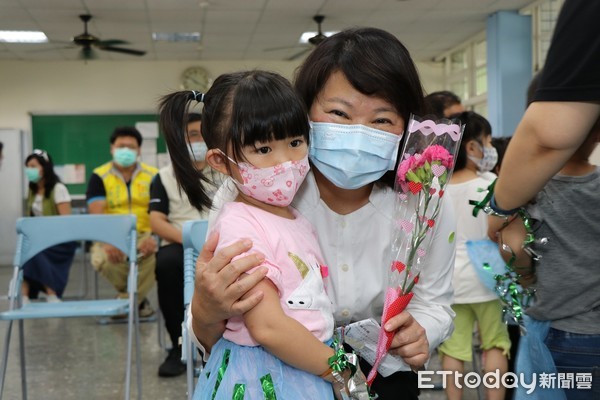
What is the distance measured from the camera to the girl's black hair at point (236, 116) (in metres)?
1.25

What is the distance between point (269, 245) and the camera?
1.25m

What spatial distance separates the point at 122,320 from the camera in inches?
203

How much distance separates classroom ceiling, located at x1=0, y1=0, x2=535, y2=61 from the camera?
25.1 ft

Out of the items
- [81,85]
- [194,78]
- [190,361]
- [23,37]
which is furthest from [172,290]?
[81,85]

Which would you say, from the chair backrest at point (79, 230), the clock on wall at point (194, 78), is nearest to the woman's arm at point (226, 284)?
the chair backrest at point (79, 230)

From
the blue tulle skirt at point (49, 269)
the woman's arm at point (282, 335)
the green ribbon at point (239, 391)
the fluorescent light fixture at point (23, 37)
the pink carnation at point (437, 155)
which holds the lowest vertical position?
the blue tulle skirt at point (49, 269)

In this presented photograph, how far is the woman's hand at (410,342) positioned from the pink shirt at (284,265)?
0.46 feet

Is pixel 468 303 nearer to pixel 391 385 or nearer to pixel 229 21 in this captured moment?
A: pixel 391 385

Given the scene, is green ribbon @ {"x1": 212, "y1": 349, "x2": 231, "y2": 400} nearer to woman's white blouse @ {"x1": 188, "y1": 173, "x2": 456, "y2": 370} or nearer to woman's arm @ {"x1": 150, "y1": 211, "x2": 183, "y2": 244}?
woman's white blouse @ {"x1": 188, "y1": 173, "x2": 456, "y2": 370}

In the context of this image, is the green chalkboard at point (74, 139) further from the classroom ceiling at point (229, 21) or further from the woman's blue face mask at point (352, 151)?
the woman's blue face mask at point (352, 151)

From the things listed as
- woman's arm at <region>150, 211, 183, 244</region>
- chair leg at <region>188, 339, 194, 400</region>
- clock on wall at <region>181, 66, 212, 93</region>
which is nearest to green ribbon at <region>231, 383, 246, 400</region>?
chair leg at <region>188, 339, 194, 400</region>

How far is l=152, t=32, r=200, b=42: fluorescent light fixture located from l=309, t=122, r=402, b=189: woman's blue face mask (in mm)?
8111

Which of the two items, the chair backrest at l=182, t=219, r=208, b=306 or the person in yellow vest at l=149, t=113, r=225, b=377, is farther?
the person in yellow vest at l=149, t=113, r=225, b=377

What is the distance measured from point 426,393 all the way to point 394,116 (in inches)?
88.8
